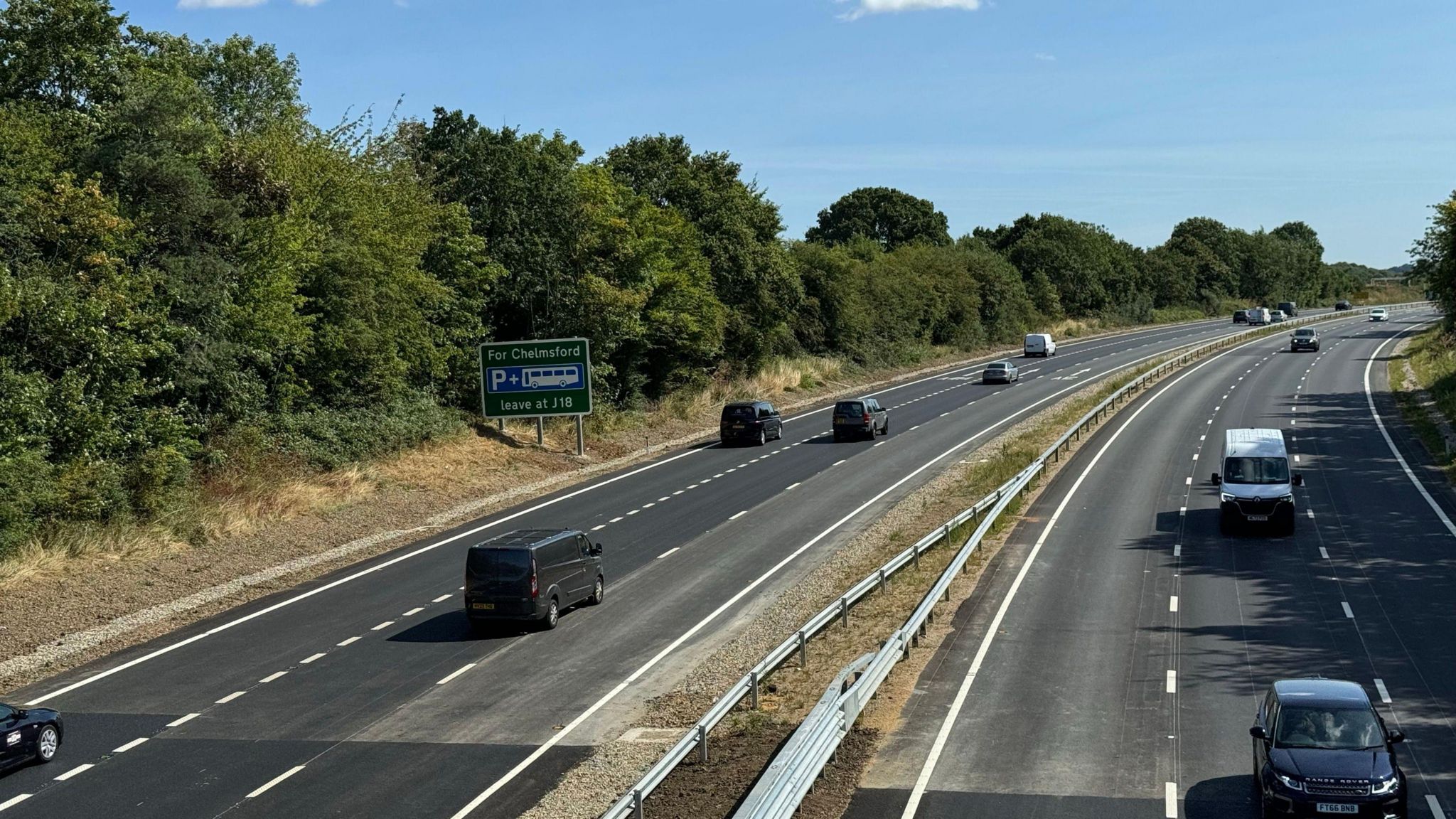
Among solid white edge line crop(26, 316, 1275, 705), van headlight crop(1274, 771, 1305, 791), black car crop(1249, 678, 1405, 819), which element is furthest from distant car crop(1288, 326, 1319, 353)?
van headlight crop(1274, 771, 1305, 791)

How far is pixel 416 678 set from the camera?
2120cm

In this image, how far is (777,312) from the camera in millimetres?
71438

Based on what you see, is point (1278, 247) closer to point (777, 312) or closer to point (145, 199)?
→ point (777, 312)

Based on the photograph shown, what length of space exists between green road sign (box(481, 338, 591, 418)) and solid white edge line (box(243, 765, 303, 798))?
96.0ft

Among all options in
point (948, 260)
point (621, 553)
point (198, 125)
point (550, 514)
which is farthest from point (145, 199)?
point (948, 260)

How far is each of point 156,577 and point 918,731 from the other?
18.8m

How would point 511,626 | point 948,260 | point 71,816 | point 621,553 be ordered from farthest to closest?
point 948,260
point 621,553
point 511,626
point 71,816

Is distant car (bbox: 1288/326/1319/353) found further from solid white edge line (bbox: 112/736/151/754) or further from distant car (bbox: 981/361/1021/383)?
solid white edge line (bbox: 112/736/151/754)

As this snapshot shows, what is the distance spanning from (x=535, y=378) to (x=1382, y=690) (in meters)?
32.6

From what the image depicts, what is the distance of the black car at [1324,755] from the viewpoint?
42.8ft

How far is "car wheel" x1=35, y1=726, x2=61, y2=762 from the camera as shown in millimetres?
17016

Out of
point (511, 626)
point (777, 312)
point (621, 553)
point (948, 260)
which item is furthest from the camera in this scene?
point (948, 260)

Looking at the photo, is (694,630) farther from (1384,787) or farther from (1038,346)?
(1038,346)

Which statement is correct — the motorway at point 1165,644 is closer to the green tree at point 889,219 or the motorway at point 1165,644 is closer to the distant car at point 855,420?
the distant car at point 855,420
